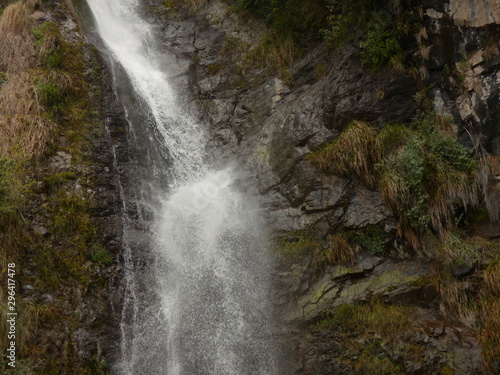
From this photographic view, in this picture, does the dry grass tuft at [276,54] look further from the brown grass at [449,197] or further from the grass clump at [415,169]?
the brown grass at [449,197]

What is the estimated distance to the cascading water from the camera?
5590 mm

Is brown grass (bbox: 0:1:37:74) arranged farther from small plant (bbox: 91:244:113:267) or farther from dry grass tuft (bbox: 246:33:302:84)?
dry grass tuft (bbox: 246:33:302:84)

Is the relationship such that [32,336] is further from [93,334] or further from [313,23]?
[313,23]

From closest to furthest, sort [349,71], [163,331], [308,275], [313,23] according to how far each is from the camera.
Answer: [163,331]
[308,275]
[349,71]
[313,23]

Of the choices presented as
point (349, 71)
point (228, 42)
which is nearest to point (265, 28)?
point (228, 42)

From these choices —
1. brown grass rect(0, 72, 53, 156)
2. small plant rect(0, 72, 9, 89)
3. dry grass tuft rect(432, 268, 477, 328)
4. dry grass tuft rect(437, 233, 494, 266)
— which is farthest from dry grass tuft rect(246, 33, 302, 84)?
small plant rect(0, 72, 9, 89)

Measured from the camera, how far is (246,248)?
22.3ft

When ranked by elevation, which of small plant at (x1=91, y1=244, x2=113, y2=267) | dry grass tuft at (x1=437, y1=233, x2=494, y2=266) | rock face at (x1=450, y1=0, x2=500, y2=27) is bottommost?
dry grass tuft at (x1=437, y1=233, x2=494, y2=266)

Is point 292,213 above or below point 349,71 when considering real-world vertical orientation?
below

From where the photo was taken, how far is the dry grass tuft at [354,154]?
21.1 feet

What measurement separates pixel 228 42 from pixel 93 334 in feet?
26.5

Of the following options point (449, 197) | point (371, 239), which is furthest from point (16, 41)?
point (449, 197)

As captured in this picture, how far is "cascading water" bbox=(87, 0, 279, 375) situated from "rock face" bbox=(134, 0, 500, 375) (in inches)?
17.4

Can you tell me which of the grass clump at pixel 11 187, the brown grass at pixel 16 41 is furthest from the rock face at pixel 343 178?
the brown grass at pixel 16 41
